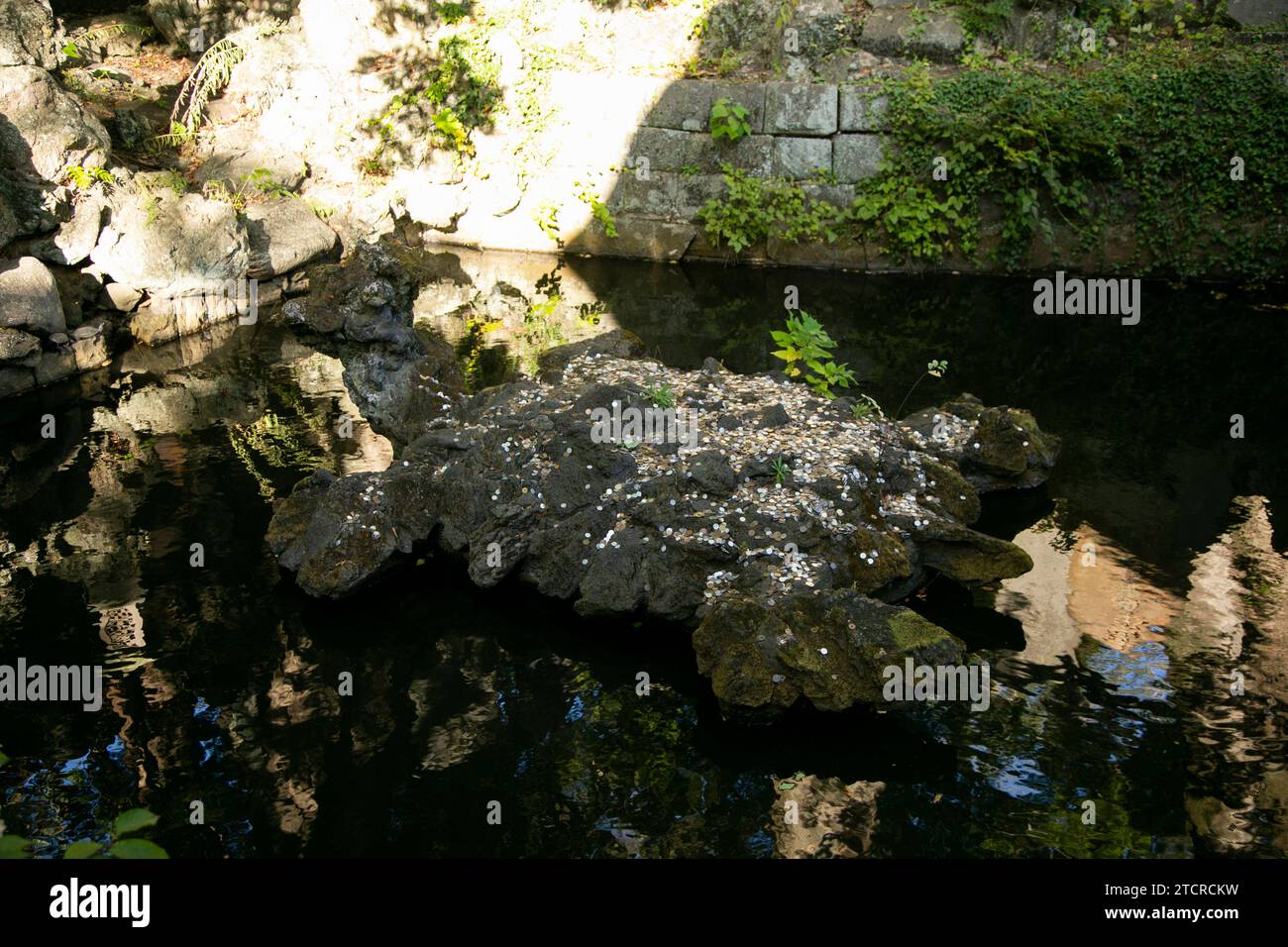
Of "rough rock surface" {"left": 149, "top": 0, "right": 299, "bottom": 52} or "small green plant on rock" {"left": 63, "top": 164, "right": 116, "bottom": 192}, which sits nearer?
"small green plant on rock" {"left": 63, "top": 164, "right": 116, "bottom": 192}

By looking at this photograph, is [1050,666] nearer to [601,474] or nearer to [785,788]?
[785,788]

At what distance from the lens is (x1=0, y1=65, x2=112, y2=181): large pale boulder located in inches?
439

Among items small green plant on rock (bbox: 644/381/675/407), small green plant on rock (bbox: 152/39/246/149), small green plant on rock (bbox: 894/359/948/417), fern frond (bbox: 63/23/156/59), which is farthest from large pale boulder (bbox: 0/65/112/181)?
small green plant on rock (bbox: 894/359/948/417)

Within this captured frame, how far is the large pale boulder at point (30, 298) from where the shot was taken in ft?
32.5

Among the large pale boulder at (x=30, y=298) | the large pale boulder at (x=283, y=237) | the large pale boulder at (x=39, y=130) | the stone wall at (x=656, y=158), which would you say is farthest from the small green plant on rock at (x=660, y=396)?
the large pale boulder at (x=39, y=130)

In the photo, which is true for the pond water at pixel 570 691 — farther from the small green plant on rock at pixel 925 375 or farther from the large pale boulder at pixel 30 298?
the large pale boulder at pixel 30 298

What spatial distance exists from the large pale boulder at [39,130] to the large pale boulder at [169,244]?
608 mm

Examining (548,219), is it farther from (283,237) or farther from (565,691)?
(565,691)

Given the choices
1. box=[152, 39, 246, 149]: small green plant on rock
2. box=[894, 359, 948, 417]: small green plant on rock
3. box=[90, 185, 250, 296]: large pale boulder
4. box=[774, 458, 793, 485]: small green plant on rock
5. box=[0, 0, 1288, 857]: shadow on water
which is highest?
box=[152, 39, 246, 149]: small green plant on rock

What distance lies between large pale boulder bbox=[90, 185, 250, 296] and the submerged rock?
5335 mm

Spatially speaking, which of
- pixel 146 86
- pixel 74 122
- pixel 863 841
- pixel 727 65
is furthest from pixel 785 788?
pixel 146 86

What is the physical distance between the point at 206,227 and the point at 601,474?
7.20m

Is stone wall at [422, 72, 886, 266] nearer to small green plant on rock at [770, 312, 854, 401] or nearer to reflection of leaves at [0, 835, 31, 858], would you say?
small green plant on rock at [770, 312, 854, 401]

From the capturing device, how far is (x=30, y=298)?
10.0 meters
